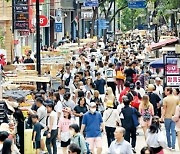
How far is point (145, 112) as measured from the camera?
21.8m

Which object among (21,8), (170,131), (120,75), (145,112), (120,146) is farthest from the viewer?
(21,8)

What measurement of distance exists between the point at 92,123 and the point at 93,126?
8cm

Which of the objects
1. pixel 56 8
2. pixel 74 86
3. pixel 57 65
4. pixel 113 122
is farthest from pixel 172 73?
pixel 56 8

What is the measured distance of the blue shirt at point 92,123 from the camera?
63.6 feet

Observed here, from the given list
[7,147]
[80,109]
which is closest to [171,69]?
[80,109]

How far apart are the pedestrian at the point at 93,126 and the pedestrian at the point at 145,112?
234cm

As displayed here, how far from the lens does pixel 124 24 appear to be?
5733 inches

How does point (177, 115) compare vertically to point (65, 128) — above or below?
above

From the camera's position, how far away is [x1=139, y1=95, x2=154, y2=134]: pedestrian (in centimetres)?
2159

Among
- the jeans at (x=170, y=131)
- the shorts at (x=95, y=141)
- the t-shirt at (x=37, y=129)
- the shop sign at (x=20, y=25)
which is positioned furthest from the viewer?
the shop sign at (x=20, y=25)

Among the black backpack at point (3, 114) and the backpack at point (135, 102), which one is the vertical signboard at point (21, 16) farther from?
the black backpack at point (3, 114)

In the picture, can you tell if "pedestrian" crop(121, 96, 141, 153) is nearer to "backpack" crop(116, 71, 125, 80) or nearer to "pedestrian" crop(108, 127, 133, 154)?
"pedestrian" crop(108, 127, 133, 154)

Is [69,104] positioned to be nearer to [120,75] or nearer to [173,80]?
[173,80]

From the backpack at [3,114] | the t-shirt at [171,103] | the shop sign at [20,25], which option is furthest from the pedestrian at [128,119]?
the shop sign at [20,25]
